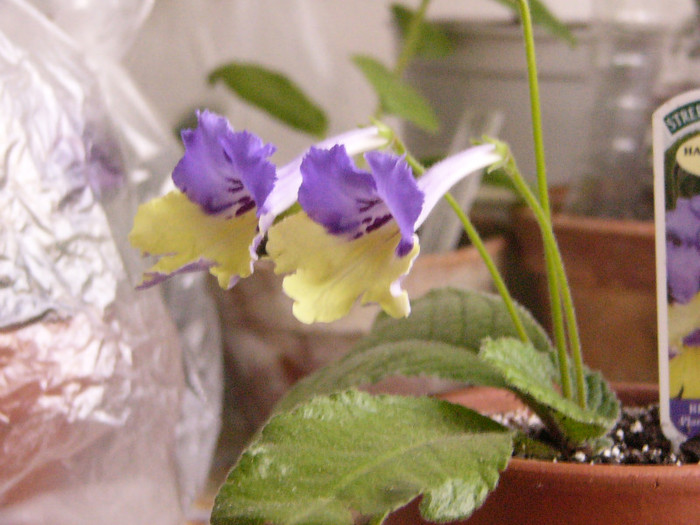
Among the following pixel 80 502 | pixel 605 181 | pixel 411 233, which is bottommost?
pixel 605 181

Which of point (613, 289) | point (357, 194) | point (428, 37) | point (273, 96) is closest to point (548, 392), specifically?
point (357, 194)

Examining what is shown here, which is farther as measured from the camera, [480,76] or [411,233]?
[480,76]

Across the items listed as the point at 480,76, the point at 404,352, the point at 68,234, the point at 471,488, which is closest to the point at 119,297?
the point at 68,234

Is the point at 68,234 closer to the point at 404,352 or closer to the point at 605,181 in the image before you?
the point at 404,352

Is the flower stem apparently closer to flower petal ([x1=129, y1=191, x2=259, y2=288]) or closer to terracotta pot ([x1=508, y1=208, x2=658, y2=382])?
flower petal ([x1=129, y1=191, x2=259, y2=288])

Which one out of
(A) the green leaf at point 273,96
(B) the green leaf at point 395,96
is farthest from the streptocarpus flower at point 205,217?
(A) the green leaf at point 273,96

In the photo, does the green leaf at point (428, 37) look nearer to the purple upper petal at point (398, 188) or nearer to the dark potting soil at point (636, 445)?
the dark potting soil at point (636, 445)

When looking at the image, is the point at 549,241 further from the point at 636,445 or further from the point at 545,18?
the point at 545,18
